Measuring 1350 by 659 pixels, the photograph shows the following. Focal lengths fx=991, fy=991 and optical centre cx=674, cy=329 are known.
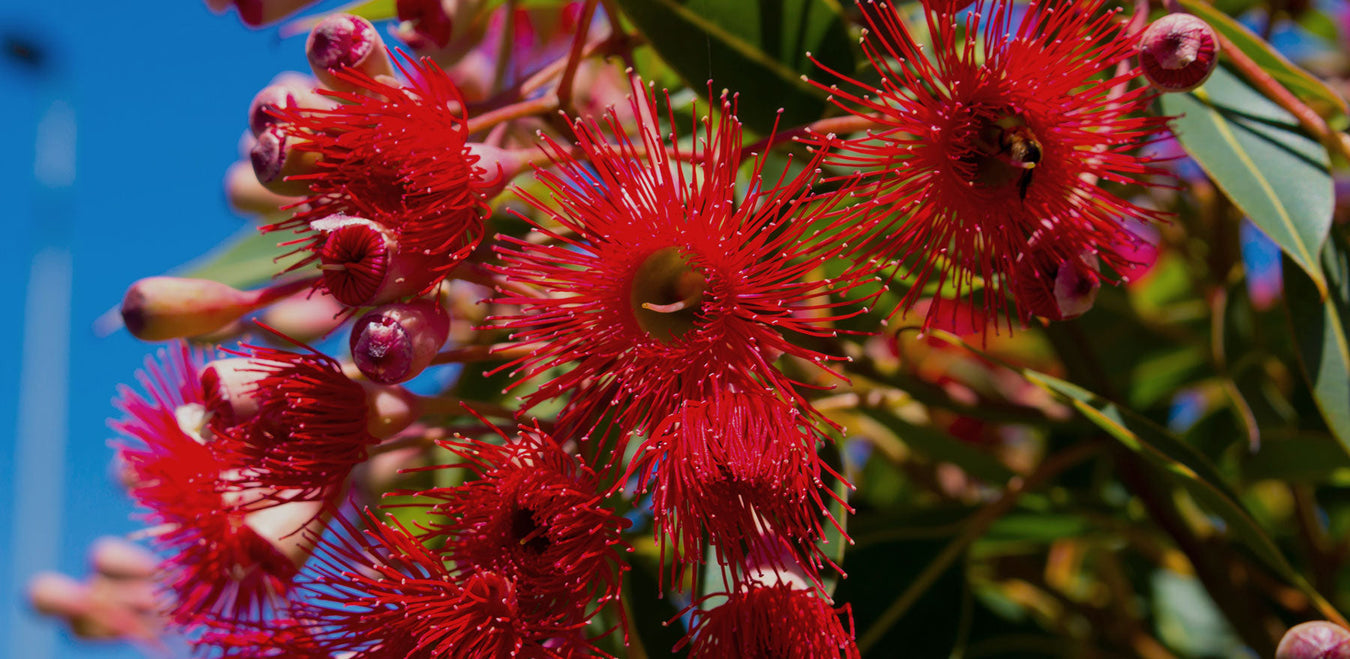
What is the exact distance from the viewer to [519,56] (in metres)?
1.76

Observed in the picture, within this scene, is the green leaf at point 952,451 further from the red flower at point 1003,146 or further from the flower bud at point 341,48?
the flower bud at point 341,48

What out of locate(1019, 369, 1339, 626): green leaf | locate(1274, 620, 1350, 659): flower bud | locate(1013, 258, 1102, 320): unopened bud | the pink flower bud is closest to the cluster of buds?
locate(1013, 258, 1102, 320): unopened bud

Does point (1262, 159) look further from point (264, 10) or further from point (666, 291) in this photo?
point (264, 10)

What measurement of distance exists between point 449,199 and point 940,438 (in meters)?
0.71

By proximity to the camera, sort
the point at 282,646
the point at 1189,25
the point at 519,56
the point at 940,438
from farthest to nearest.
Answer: the point at 519,56 → the point at 940,438 → the point at 282,646 → the point at 1189,25

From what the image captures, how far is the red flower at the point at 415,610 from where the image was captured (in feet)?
2.44

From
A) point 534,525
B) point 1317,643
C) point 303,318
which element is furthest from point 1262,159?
point 303,318

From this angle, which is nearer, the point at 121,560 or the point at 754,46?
the point at 754,46

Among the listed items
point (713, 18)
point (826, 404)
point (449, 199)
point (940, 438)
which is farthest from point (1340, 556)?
point (449, 199)

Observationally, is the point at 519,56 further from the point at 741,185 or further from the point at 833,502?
the point at 833,502

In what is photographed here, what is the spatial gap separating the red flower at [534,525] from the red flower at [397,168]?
15cm

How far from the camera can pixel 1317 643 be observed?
76cm

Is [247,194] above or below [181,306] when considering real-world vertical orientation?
above

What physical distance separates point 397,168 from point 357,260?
0.27 feet
